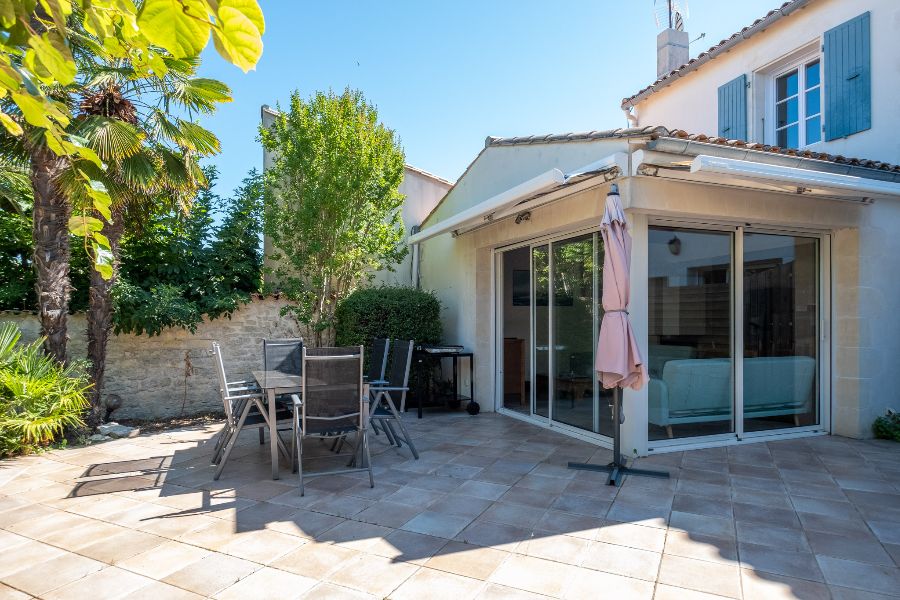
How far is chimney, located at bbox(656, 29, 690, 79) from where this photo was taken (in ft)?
39.8

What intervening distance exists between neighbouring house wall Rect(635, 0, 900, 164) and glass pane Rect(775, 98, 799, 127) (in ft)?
0.89

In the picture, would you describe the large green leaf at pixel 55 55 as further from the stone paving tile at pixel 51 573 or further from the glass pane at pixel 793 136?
the glass pane at pixel 793 136

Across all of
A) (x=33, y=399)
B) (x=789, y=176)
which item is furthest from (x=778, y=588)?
(x=33, y=399)

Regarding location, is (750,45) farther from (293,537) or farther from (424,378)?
(293,537)

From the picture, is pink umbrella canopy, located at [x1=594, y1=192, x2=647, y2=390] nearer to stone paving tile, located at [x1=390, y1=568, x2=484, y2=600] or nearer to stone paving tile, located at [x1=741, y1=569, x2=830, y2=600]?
stone paving tile, located at [x1=741, y1=569, x2=830, y2=600]

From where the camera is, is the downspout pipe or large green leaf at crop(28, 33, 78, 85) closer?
large green leaf at crop(28, 33, 78, 85)

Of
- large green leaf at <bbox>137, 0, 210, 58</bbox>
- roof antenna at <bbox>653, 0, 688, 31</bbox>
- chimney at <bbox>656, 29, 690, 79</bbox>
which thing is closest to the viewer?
large green leaf at <bbox>137, 0, 210, 58</bbox>

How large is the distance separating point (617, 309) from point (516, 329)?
12.1ft

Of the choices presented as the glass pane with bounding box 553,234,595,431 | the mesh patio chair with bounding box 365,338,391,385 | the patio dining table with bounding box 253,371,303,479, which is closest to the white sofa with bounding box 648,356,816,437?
the glass pane with bounding box 553,234,595,431

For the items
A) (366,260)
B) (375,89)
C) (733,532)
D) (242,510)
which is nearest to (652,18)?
(375,89)

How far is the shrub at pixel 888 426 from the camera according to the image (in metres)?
6.34

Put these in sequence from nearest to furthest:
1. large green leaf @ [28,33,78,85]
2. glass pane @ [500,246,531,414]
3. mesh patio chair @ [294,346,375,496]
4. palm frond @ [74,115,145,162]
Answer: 1. large green leaf @ [28,33,78,85]
2. mesh patio chair @ [294,346,375,496]
3. palm frond @ [74,115,145,162]
4. glass pane @ [500,246,531,414]

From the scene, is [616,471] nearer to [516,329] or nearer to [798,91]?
[516,329]

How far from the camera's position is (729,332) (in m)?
6.21
